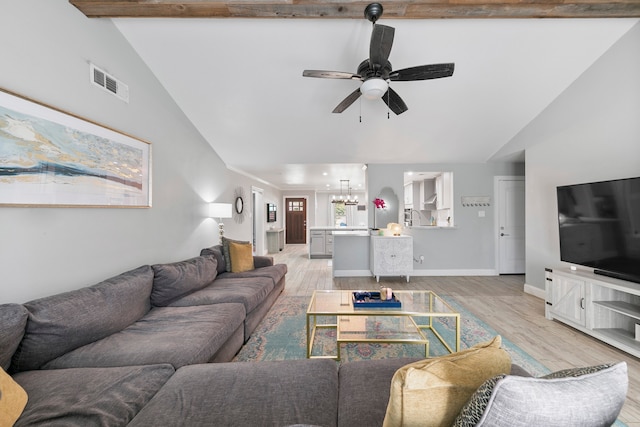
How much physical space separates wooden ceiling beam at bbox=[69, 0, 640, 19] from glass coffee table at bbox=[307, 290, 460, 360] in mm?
2566

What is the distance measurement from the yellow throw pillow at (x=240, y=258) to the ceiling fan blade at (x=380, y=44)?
286cm

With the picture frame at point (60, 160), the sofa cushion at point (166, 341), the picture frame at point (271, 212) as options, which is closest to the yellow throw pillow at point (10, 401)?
the sofa cushion at point (166, 341)

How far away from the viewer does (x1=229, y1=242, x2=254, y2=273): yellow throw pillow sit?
3.62 m

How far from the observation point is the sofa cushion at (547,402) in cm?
54

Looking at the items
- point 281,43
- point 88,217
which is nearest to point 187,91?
point 281,43

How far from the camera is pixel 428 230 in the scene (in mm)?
5008

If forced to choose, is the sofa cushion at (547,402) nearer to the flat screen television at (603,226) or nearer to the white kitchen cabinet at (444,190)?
the flat screen television at (603,226)

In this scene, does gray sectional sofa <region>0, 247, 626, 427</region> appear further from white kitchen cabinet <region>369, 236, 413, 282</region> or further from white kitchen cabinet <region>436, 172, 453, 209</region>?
white kitchen cabinet <region>436, 172, 453, 209</region>

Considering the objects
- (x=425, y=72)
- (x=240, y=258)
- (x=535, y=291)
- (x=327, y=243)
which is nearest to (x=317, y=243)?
(x=327, y=243)

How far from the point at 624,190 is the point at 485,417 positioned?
3070 millimetres

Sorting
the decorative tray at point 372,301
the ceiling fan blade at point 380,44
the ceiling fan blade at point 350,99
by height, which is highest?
the ceiling fan blade at point 380,44

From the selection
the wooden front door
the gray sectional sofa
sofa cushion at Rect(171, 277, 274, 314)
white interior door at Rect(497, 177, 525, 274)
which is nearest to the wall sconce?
sofa cushion at Rect(171, 277, 274, 314)

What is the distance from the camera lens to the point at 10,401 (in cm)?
102

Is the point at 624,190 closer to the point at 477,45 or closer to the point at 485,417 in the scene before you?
the point at 477,45
